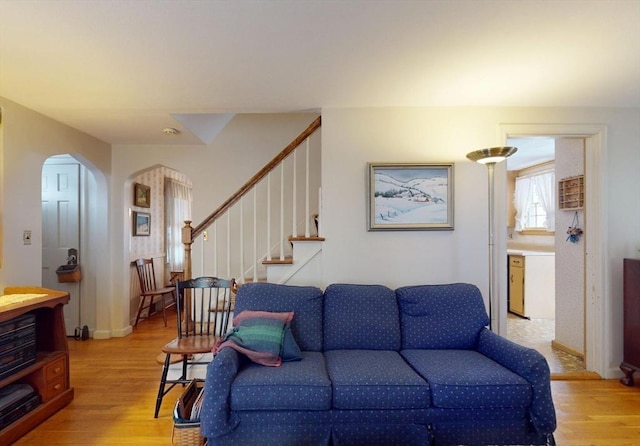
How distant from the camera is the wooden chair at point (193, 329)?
2326 mm

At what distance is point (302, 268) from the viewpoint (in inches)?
114

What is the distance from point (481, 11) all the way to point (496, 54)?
51 centimetres

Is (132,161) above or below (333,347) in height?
above

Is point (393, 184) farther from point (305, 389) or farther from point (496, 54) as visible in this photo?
point (305, 389)

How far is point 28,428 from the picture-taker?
213 cm

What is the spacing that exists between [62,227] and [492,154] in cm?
479

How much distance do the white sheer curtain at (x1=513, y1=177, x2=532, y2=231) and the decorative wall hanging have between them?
2483 millimetres

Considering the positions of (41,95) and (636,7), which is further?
(41,95)

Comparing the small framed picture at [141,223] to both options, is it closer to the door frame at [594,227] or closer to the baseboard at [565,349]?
the door frame at [594,227]

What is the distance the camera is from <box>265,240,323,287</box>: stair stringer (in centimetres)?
287

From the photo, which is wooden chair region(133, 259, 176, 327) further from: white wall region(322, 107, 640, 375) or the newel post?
white wall region(322, 107, 640, 375)

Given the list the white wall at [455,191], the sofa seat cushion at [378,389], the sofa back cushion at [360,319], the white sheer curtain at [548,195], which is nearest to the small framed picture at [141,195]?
the white wall at [455,191]

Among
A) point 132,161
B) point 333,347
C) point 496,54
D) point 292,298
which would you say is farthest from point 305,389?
point 132,161

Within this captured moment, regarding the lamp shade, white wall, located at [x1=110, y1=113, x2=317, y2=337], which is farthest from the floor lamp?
white wall, located at [x1=110, y1=113, x2=317, y2=337]
